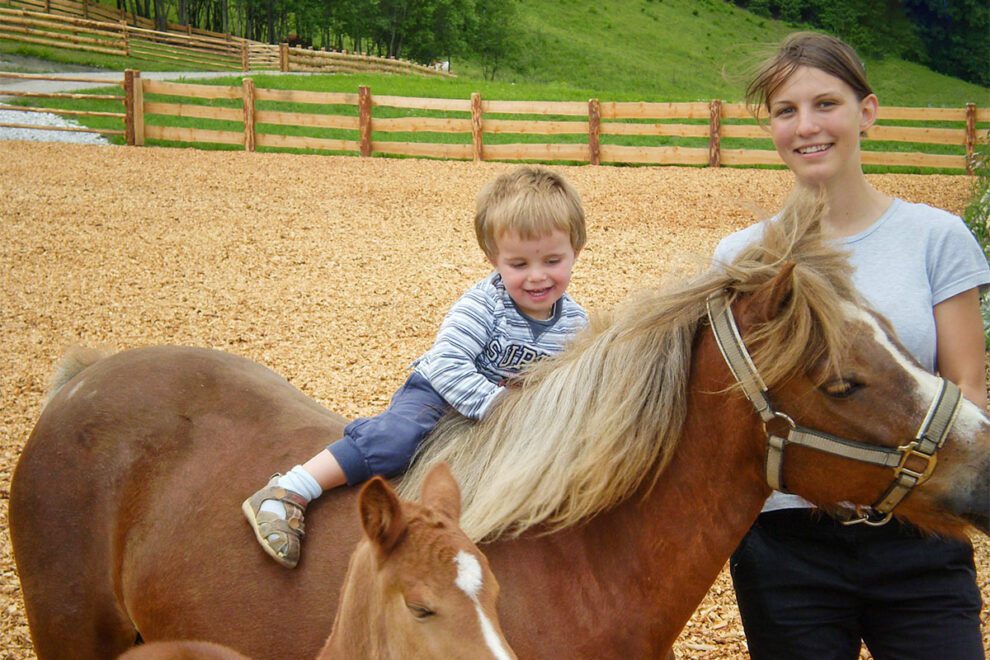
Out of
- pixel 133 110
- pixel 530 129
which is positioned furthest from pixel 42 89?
pixel 530 129

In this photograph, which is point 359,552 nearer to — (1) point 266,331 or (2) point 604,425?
(2) point 604,425

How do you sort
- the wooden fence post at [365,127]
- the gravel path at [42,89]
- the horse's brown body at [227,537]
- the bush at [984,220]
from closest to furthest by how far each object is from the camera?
the horse's brown body at [227,537]
the bush at [984,220]
the gravel path at [42,89]
the wooden fence post at [365,127]

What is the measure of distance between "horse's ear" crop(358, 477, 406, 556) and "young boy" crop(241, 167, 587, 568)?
0.77 m

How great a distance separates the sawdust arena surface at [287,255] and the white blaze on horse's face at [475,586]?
3.53ft

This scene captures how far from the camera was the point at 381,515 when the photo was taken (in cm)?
183

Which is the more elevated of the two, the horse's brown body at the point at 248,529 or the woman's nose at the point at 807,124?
the woman's nose at the point at 807,124

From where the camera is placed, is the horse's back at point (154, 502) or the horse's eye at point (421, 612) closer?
the horse's eye at point (421, 612)

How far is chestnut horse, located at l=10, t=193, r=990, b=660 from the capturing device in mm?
2113

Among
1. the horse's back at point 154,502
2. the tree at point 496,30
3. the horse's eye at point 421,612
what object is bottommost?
the horse's back at point 154,502

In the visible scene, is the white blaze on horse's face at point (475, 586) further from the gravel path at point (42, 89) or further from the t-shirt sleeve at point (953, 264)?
the gravel path at point (42, 89)

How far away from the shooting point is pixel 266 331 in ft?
28.0

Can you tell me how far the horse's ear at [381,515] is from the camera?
179 cm

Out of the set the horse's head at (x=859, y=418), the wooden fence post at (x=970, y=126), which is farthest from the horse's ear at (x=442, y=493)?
the wooden fence post at (x=970, y=126)

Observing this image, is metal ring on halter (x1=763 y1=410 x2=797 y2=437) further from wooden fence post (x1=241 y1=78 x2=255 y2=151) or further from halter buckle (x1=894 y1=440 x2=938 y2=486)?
wooden fence post (x1=241 y1=78 x2=255 y2=151)
